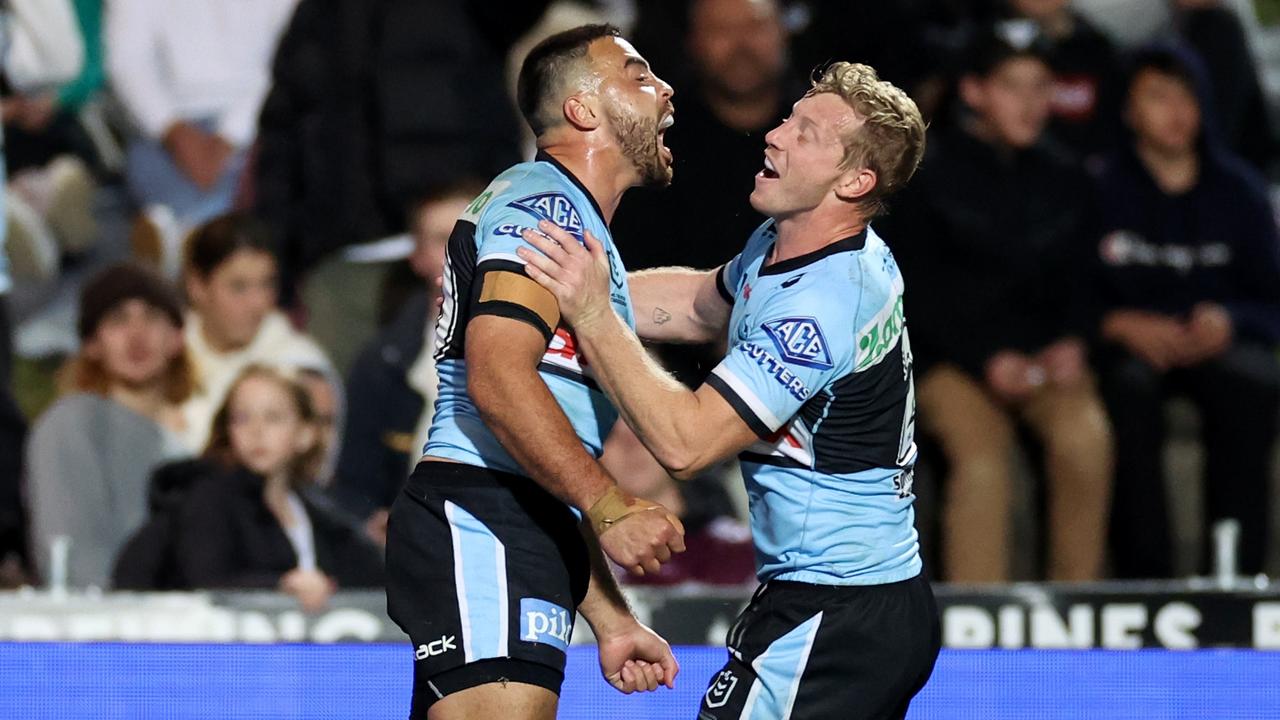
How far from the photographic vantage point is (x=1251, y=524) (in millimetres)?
7293

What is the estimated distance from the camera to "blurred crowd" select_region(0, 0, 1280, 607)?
6809 millimetres

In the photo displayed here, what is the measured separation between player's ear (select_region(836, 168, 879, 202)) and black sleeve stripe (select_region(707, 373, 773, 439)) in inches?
19.9

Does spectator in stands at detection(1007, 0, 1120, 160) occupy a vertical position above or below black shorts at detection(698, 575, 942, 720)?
above

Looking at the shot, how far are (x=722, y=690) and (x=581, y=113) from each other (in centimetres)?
124

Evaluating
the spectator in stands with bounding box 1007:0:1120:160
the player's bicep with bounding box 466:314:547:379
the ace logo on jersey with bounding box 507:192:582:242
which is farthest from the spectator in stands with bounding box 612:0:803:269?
the player's bicep with bounding box 466:314:547:379

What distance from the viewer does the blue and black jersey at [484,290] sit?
12.4ft

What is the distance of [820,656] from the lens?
382 cm

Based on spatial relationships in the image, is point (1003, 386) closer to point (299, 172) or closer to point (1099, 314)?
point (1099, 314)

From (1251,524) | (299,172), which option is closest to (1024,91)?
(1251,524)

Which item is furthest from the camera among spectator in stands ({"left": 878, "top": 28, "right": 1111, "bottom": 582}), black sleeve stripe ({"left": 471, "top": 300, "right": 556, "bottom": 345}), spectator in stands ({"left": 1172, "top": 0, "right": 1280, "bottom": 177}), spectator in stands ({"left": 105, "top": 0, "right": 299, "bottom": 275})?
spectator in stands ({"left": 1172, "top": 0, "right": 1280, "bottom": 177})

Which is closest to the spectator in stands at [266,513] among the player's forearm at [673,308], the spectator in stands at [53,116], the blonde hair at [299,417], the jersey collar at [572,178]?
the blonde hair at [299,417]

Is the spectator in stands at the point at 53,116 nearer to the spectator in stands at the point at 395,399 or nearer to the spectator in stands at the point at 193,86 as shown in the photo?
the spectator in stands at the point at 193,86

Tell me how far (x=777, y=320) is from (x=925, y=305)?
3.44 meters

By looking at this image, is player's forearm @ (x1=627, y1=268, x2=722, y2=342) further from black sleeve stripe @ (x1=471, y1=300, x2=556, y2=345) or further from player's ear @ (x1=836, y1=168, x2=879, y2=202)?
black sleeve stripe @ (x1=471, y1=300, x2=556, y2=345)
